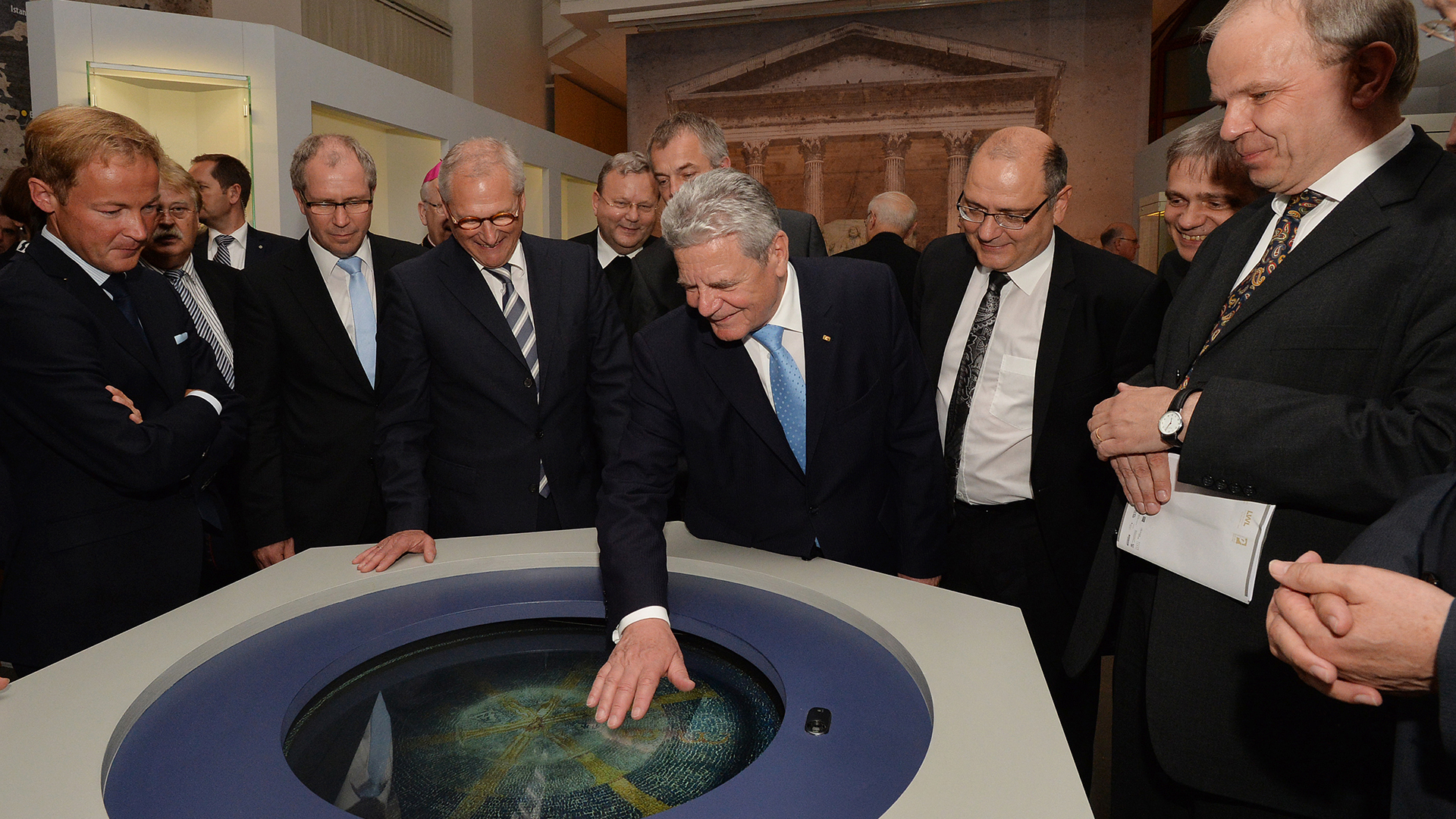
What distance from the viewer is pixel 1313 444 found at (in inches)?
50.4

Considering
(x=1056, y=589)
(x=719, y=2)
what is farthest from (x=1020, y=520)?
(x=719, y=2)

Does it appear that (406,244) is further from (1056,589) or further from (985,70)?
(985,70)

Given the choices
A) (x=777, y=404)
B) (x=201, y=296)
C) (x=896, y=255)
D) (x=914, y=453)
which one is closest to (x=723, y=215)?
(x=777, y=404)

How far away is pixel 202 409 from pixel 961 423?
6.20 feet

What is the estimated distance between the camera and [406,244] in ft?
11.0

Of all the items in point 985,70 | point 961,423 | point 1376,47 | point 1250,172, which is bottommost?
point 961,423

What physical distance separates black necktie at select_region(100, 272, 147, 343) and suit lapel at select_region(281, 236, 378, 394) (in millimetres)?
681

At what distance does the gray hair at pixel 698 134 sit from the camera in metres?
3.23

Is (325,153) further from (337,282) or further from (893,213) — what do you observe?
(893,213)

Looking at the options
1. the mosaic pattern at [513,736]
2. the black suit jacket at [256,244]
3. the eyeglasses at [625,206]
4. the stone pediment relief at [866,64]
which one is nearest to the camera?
the mosaic pattern at [513,736]

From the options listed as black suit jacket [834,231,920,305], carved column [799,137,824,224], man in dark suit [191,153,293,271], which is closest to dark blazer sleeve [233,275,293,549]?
man in dark suit [191,153,293,271]

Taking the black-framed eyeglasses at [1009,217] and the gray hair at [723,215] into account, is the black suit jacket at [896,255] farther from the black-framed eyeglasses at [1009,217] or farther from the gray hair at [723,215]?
the gray hair at [723,215]

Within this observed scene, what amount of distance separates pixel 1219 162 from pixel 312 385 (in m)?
2.69

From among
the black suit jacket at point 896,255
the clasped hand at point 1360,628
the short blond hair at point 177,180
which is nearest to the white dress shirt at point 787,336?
the clasped hand at point 1360,628
